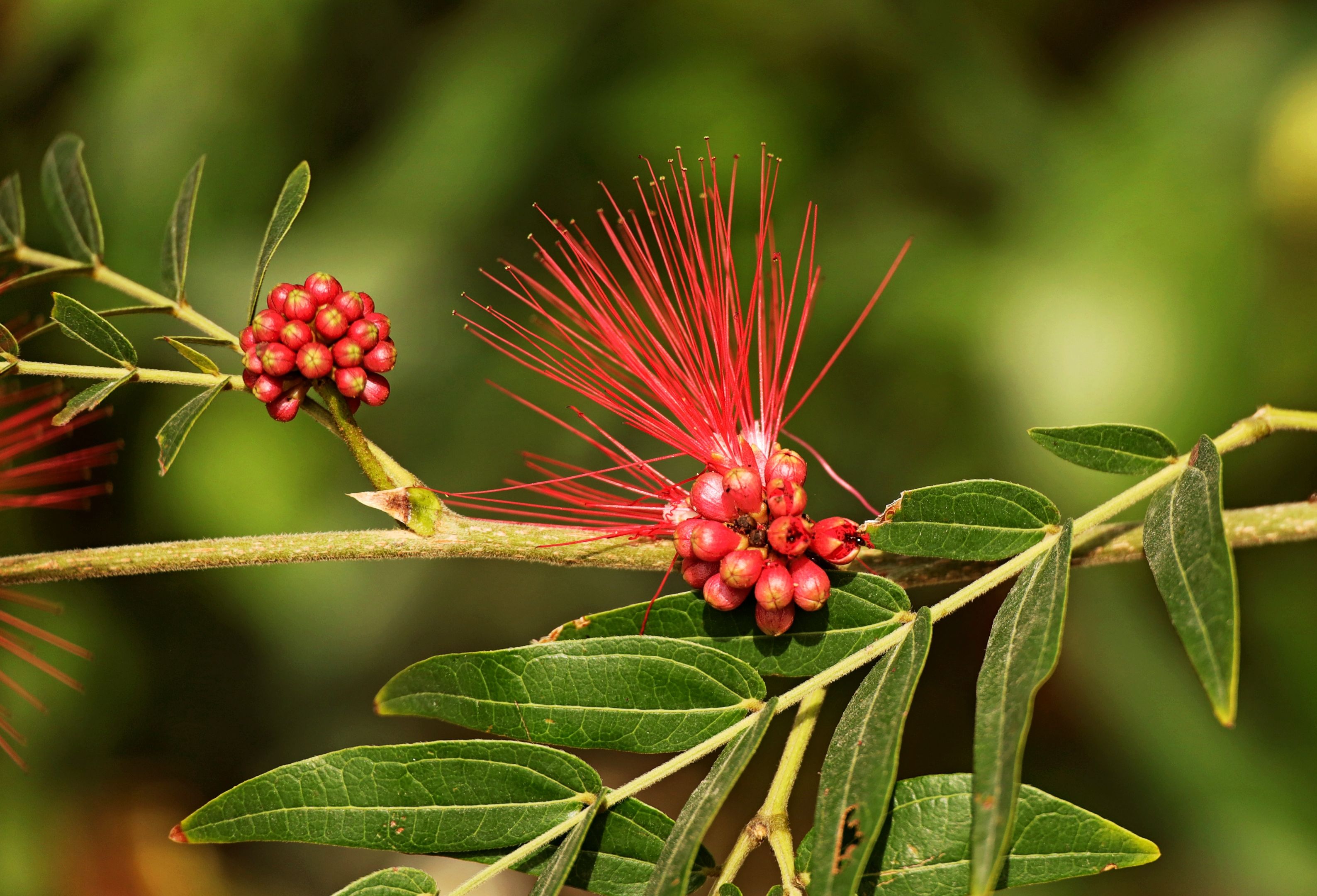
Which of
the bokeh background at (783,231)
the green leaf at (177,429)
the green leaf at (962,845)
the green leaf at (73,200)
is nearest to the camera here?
the green leaf at (962,845)

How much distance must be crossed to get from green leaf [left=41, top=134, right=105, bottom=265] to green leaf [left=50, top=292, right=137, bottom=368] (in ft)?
1.31

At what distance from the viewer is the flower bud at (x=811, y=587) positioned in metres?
1.07

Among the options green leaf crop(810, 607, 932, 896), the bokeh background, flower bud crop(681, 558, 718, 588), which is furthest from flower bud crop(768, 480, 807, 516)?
the bokeh background

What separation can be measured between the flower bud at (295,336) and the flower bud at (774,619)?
27.2 inches

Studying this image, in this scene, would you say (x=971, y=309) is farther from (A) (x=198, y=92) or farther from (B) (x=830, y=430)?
(A) (x=198, y=92)

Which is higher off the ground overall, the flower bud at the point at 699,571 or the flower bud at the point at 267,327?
the flower bud at the point at 267,327

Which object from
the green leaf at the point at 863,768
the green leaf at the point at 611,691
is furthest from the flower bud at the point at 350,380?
the green leaf at the point at 863,768

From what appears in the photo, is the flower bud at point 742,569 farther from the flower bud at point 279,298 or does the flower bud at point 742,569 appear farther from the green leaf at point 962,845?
the flower bud at point 279,298

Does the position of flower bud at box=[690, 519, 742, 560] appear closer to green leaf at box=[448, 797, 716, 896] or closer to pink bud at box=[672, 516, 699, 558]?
pink bud at box=[672, 516, 699, 558]

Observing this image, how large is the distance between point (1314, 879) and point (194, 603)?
3249mm

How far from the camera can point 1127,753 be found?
241 centimetres

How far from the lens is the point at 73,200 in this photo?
162 centimetres

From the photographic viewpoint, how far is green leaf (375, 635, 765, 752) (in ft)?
3.50

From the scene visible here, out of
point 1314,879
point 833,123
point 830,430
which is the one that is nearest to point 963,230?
point 833,123
